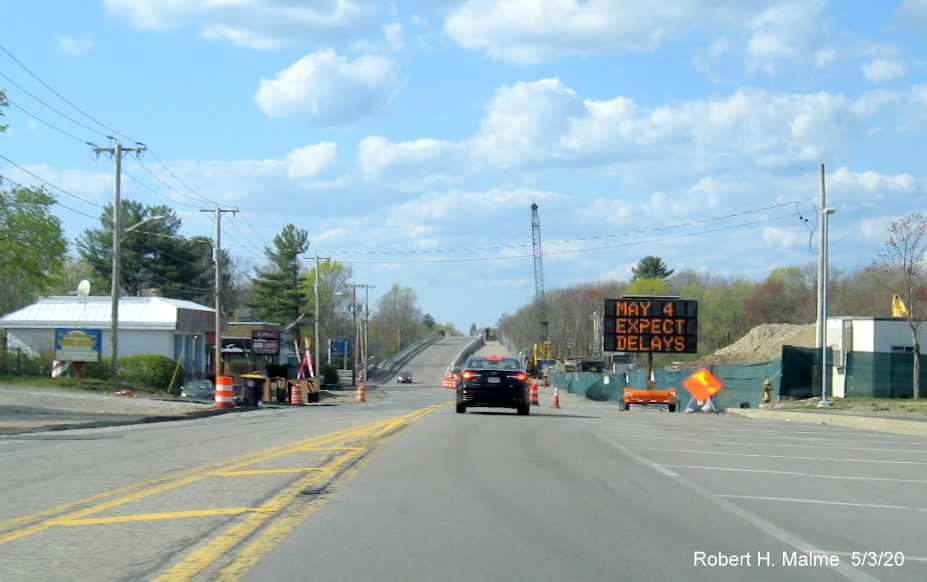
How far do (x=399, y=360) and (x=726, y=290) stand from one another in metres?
44.4

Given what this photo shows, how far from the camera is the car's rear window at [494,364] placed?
24.9 m

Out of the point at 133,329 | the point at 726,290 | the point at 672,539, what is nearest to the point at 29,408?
the point at 672,539

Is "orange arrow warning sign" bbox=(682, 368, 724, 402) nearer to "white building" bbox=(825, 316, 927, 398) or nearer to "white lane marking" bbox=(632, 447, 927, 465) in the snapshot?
"white building" bbox=(825, 316, 927, 398)

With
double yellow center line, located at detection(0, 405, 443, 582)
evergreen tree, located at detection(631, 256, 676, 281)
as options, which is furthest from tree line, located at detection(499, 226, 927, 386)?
double yellow center line, located at detection(0, 405, 443, 582)

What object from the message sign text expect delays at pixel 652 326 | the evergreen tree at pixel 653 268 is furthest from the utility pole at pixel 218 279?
the evergreen tree at pixel 653 268

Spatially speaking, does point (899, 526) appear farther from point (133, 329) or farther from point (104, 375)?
point (133, 329)

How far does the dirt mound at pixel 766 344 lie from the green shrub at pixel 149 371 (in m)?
32.6

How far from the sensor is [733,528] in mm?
8484

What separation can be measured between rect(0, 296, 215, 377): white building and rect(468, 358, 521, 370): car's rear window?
30050mm

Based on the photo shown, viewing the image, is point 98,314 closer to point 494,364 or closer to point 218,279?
point 218,279

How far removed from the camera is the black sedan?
24.7 meters

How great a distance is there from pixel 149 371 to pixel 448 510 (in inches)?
1538

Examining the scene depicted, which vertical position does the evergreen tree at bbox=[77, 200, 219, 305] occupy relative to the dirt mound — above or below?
above

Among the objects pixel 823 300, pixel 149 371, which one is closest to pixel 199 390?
pixel 149 371
